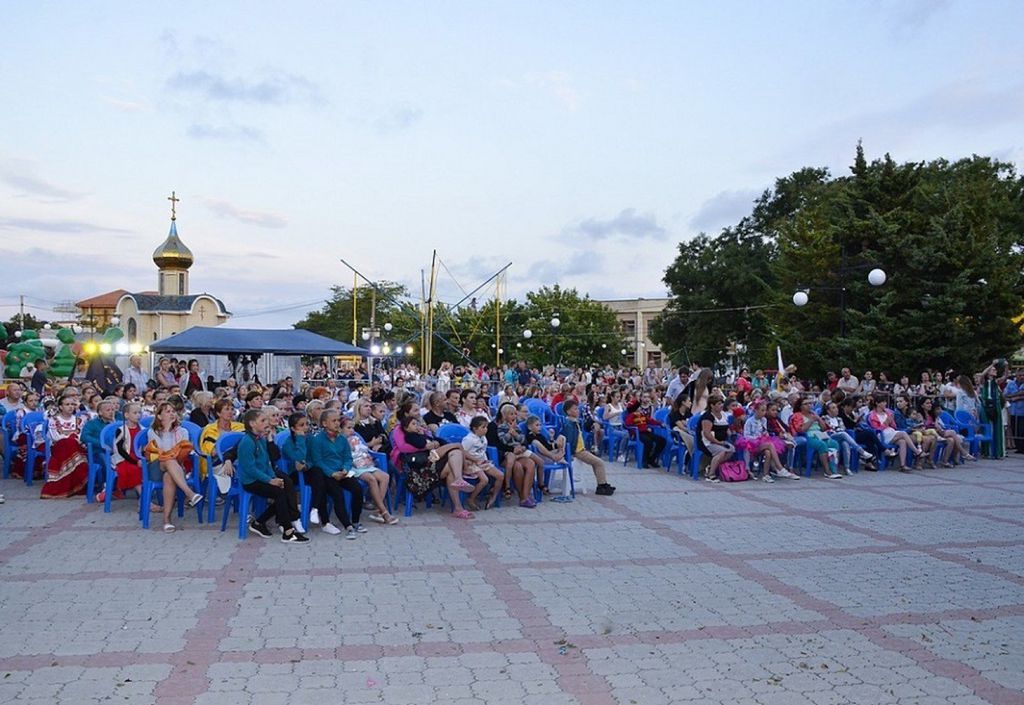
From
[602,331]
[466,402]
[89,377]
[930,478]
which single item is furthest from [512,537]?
[602,331]

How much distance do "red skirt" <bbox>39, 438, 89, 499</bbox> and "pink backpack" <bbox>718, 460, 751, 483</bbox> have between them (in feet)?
26.3

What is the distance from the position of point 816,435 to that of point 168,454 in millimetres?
8910

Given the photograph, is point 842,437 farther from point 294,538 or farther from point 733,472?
point 294,538

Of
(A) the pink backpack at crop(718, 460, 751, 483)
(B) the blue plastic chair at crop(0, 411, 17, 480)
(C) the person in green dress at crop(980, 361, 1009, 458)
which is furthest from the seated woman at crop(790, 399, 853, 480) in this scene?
(B) the blue plastic chair at crop(0, 411, 17, 480)

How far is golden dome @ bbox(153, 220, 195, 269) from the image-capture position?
58406 mm

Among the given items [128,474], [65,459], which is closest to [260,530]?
[128,474]

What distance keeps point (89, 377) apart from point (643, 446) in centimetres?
1038

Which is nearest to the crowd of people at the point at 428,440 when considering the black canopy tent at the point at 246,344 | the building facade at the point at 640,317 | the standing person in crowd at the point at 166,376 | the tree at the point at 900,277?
the standing person in crowd at the point at 166,376

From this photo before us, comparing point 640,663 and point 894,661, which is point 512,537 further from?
point 894,661

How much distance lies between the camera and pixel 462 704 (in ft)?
13.6

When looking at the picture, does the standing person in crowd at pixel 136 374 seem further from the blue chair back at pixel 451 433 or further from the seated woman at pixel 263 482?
the seated woman at pixel 263 482

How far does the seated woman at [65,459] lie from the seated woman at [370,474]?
10.7 ft

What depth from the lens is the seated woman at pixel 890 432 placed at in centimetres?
Answer: 1331

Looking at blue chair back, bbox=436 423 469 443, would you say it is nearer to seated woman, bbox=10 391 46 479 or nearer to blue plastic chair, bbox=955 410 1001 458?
seated woman, bbox=10 391 46 479
